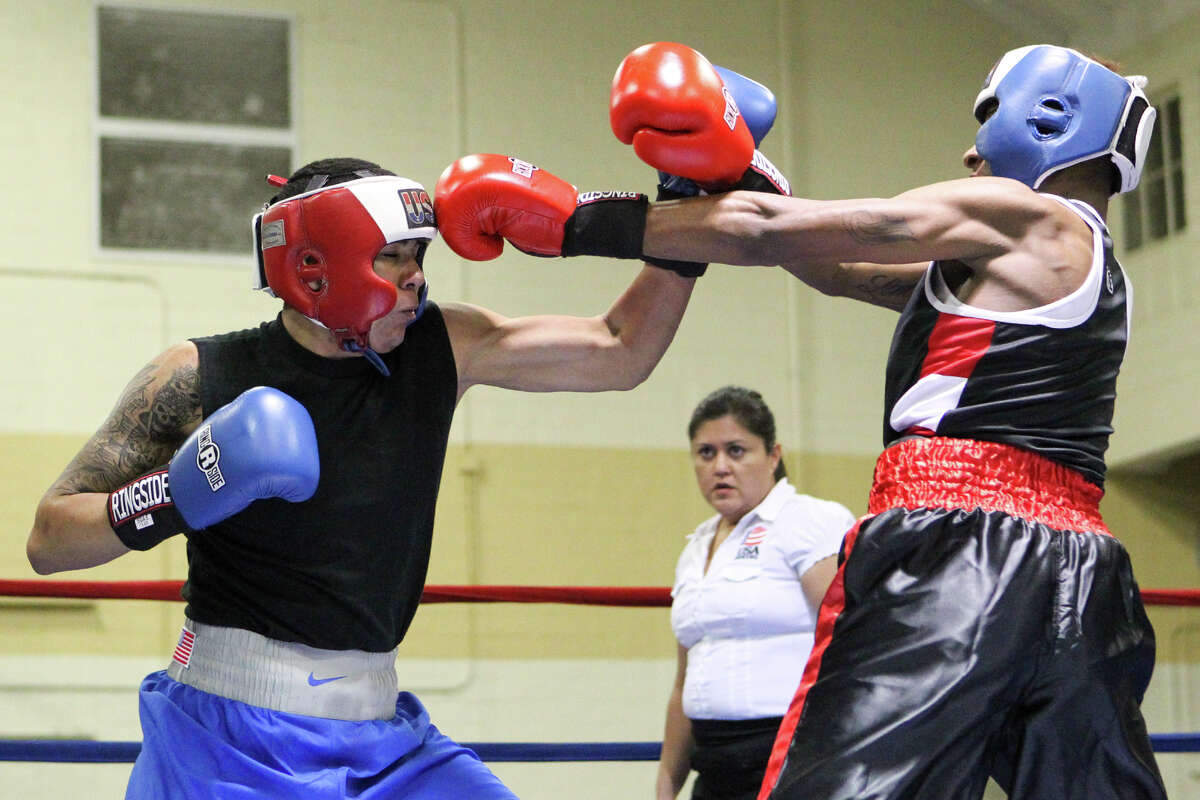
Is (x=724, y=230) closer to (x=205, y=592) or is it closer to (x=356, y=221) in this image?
(x=356, y=221)

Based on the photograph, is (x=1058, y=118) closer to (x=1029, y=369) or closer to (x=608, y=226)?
(x=1029, y=369)

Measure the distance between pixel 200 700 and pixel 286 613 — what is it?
167 millimetres

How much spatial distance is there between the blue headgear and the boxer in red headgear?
2.82 ft

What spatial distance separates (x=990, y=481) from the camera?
184 cm

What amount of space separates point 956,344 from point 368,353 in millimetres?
851

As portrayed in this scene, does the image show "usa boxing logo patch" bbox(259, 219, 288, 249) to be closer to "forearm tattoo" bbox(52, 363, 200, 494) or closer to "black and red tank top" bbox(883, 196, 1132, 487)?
"forearm tattoo" bbox(52, 363, 200, 494)

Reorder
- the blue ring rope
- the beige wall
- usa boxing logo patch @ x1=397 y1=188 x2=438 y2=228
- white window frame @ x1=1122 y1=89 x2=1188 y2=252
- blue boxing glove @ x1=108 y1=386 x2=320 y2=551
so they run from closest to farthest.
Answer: blue boxing glove @ x1=108 y1=386 x2=320 y2=551 → usa boxing logo patch @ x1=397 y1=188 x2=438 y2=228 → the blue ring rope → the beige wall → white window frame @ x1=1122 y1=89 x2=1188 y2=252

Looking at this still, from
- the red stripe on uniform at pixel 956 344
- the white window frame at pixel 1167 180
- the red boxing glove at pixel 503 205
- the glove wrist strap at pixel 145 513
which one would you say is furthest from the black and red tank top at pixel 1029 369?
the white window frame at pixel 1167 180

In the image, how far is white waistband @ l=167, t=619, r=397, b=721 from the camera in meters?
1.93

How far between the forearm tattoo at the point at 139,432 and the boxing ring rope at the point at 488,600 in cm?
72

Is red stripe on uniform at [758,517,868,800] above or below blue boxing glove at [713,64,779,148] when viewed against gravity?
below

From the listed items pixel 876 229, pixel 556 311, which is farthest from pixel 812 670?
pixel 556 311

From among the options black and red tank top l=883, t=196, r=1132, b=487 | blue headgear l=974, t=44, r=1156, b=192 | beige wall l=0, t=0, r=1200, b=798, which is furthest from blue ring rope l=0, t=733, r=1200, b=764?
beige wall l=0, t=0, r=1200, b=798

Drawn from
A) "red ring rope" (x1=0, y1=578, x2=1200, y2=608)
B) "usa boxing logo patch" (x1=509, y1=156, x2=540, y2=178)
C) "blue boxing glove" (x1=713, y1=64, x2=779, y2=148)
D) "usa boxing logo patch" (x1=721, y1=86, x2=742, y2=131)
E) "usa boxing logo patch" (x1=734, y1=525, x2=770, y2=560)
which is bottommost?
"red ring rope" (x1=0, y1=578, x2=1200, y2=608)
